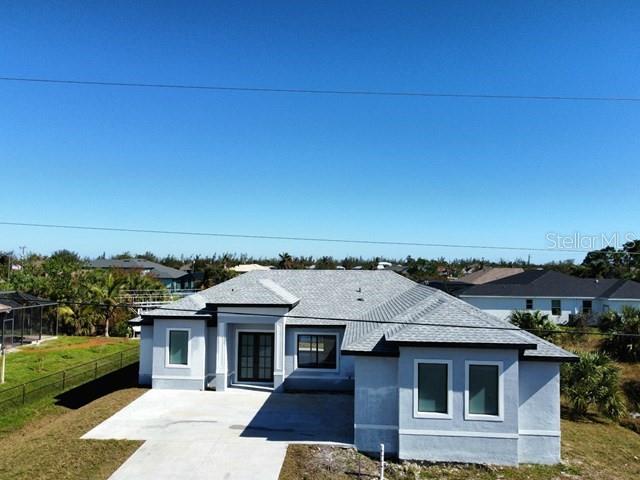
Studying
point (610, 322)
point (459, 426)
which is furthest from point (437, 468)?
point (610, 322)

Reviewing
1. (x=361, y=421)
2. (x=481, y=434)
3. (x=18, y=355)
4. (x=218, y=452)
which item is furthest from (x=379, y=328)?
(x=18, y=355)

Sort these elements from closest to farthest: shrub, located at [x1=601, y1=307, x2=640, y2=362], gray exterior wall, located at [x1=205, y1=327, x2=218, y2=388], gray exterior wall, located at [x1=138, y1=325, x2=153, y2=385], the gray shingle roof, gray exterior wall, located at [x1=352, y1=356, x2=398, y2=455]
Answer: the gray shingle roof < gray exterior wall, located at [x1=352, y1=356, x2=398, y2=455] < gray exterior wall, located at [x1=205, y1=327, x2=218, y2=388] < gray exterior wall, located at [x1=138, y1=325, x2=153, y2=385] < shrub, located at [x1=601, y1=307, x2=640, y2=362]

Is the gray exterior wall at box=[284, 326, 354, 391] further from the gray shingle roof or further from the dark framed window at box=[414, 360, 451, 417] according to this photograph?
the dark framed window at box=[414, 360, 451, 417]

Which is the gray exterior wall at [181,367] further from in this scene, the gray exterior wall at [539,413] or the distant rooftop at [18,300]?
the distant rooftop at [18,300]

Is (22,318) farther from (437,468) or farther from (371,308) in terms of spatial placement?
(437,468)

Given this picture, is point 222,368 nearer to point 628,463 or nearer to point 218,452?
point 218,452

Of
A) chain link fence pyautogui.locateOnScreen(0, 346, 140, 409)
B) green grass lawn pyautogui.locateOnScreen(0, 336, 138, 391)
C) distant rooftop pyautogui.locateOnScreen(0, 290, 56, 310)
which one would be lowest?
green grass lawn pyautogui.locateOnScreen(0, 336, 138, 391)

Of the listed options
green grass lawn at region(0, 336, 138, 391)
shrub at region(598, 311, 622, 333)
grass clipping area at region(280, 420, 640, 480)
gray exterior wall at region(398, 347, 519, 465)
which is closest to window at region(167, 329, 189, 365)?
green grass lawn at region(0, 336, 138, 391)

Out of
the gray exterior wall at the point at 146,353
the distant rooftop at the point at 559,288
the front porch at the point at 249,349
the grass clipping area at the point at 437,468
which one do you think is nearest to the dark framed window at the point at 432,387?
the grass clipping area at the point at 437,468
